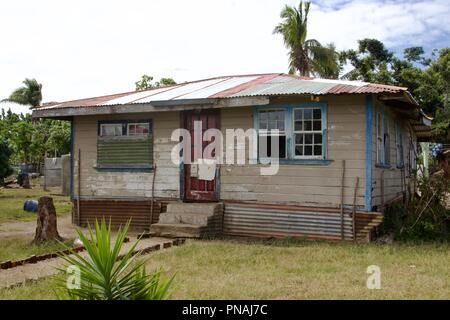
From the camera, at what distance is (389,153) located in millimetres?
12336

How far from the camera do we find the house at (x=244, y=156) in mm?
10070

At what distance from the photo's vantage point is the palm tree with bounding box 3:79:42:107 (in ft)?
166

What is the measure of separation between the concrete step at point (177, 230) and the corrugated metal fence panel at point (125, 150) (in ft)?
6.23

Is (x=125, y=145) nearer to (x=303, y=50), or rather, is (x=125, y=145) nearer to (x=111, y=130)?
(x=111, y=130)

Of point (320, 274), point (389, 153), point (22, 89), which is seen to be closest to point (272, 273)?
point (320, 274)

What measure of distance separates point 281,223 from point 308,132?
6.64 feet

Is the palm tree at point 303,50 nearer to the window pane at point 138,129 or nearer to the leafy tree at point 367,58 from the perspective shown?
the leafy tree at point 367,58

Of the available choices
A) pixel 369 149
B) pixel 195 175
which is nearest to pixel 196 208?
pixel 195 175

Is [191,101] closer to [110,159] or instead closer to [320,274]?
[110,159]

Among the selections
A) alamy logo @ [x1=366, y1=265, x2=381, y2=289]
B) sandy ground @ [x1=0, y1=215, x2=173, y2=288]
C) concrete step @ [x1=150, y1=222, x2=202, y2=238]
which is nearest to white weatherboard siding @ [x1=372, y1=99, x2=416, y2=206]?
alamy logo @ [x1=366, y1=265, x2=381, y2=289]

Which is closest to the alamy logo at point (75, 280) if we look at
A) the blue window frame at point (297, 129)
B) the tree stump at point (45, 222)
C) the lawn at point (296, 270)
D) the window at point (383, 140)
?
the lawn at point (296, 270)

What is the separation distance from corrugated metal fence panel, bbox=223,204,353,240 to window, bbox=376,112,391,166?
5.95ft
